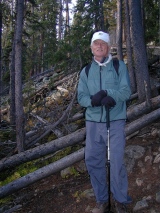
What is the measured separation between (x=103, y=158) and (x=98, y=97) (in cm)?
122

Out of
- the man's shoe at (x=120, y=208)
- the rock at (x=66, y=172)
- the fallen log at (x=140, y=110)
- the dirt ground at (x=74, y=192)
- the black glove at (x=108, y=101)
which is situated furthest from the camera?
the fallen log at (x=140, y=110)

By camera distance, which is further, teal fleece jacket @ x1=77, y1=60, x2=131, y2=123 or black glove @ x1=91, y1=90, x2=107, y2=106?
teal fleece jacket @ x1=77, y1=60, x2=131, y2=123

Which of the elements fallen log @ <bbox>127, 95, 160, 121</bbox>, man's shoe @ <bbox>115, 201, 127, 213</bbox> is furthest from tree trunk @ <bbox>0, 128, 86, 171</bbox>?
man's shoe @ <bbox>115, 201, 127, 213</bbox>

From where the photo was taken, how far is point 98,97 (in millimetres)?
4121

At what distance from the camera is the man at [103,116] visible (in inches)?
166

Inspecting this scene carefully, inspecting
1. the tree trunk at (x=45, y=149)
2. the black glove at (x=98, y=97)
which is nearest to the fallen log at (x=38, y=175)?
the tree trunk at (x=45, y=149)

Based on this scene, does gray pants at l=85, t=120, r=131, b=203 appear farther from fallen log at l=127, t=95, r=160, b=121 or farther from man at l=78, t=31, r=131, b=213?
fallen log at l=127, t=95, r=160, b=121

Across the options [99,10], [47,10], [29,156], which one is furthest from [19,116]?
[47,10]

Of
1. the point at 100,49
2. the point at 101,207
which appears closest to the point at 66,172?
the point at 101,207

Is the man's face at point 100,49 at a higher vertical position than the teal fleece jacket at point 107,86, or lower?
higher

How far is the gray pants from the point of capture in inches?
168

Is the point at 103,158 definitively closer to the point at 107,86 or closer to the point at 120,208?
the point at 120,208

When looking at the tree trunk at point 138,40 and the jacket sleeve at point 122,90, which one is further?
the tree trunk at point 138,40

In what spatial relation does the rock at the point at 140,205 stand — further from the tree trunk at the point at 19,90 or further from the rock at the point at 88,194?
the tree trunk at the point at 19,90
